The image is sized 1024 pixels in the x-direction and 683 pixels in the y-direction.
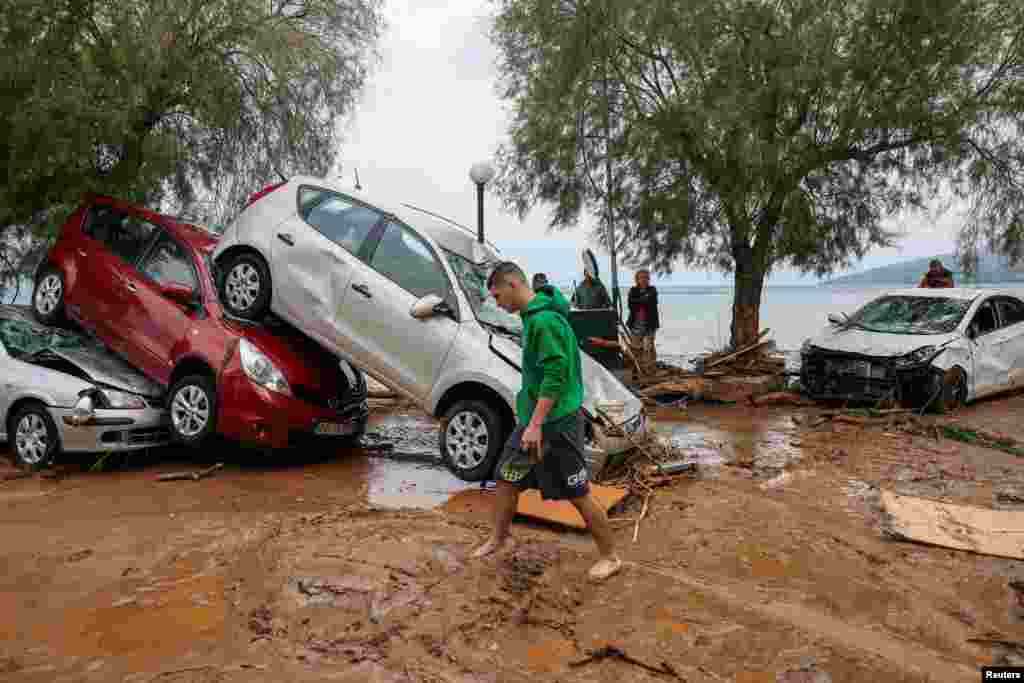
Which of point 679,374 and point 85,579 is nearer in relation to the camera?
point 85,579

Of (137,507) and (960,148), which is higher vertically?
(960,148)

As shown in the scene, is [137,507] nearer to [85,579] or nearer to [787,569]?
[85,579]

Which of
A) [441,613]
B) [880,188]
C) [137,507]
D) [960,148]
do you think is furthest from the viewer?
[880,188]

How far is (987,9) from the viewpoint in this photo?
1251cm

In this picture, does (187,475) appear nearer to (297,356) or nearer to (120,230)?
(297,356)

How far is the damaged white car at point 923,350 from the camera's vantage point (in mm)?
9859

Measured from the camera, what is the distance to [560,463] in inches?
169

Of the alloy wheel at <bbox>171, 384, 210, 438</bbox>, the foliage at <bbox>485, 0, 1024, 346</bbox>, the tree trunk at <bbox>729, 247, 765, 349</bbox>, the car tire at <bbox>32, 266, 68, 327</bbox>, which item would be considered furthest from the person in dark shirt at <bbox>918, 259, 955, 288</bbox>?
the car tire at <bbox>32, 266, 68, 327</bbox>

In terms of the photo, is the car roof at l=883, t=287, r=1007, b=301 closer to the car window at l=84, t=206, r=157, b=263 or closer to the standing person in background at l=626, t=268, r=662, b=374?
the standing person in background at l=626, t=268, r=662, b=374

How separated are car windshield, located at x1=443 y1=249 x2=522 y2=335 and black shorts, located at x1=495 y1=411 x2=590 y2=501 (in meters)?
2.62

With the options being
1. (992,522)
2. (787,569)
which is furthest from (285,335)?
(992,522)

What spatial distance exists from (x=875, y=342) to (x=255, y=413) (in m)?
7.71

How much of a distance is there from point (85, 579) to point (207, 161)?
10545mm

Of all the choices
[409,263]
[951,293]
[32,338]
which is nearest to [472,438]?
[409,263]
